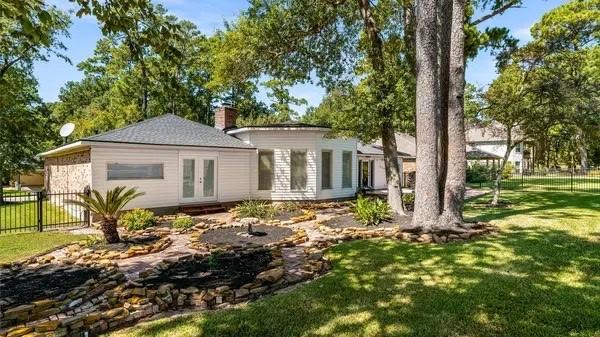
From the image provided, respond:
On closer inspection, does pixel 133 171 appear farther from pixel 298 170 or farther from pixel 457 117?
pixel 457 117

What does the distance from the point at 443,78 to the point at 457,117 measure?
1256 millimetres

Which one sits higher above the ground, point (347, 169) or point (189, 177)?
point (347, 169)

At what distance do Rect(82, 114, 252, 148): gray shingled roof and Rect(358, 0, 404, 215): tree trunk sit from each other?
21.0 feet

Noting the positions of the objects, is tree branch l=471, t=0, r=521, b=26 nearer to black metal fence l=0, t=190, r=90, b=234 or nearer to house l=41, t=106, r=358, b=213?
house l=41, t=106, r=358, b=213

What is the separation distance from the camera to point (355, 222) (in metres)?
10.2

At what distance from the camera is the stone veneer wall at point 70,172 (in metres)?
11.7

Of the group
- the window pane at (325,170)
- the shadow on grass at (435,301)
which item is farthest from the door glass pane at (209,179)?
the shadow on grass at (435,301)

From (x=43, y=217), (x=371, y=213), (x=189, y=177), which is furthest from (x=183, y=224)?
(x=43, y=217)

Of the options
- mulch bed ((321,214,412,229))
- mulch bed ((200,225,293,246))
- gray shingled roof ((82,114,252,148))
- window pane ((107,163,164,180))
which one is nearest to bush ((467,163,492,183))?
mulch bed ((321,214,412,229))

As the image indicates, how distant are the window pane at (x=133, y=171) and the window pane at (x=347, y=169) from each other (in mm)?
8463

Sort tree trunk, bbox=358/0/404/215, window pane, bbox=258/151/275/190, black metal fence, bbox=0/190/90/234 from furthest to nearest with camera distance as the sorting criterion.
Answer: window pane, bbox=258/151/275/190, tree trunk, bbox=358/0/404/215, black metal fence, bbox=0/190/90/234

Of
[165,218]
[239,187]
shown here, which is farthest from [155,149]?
[239,187]

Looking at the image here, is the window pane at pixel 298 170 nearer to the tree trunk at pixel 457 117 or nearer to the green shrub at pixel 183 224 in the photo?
the green shrub at pixel 183 224

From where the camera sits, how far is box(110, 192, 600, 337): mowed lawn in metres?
3.71
